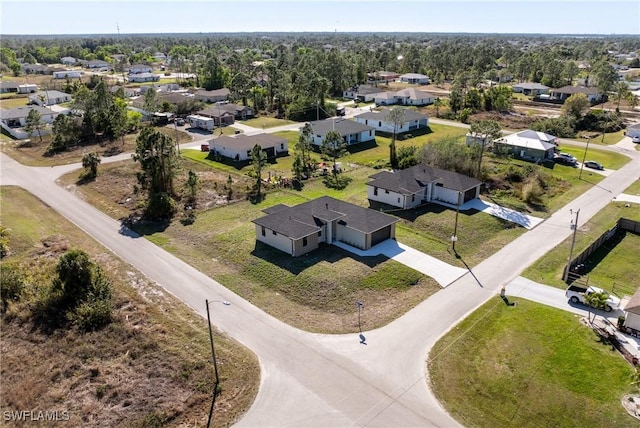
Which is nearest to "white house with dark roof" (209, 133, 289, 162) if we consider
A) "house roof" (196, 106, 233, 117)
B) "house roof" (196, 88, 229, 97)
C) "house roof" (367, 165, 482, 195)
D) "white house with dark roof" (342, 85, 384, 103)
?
"house roof" (196, 106, 233, 117)

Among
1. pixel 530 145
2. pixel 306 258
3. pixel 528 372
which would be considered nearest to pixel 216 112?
pixel 530 145

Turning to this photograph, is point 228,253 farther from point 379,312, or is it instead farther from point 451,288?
point 451,288

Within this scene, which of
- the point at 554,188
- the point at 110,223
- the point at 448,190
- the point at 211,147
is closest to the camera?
the point at 110,223

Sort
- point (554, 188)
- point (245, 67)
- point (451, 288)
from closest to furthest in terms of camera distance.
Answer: point (451, 288)
point (554, 188)
point (245, 67)

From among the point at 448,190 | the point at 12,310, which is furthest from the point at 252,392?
the point at 448,190

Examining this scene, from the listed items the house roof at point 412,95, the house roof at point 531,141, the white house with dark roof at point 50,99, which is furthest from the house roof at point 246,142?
the white house with dark roof at point 50,99
